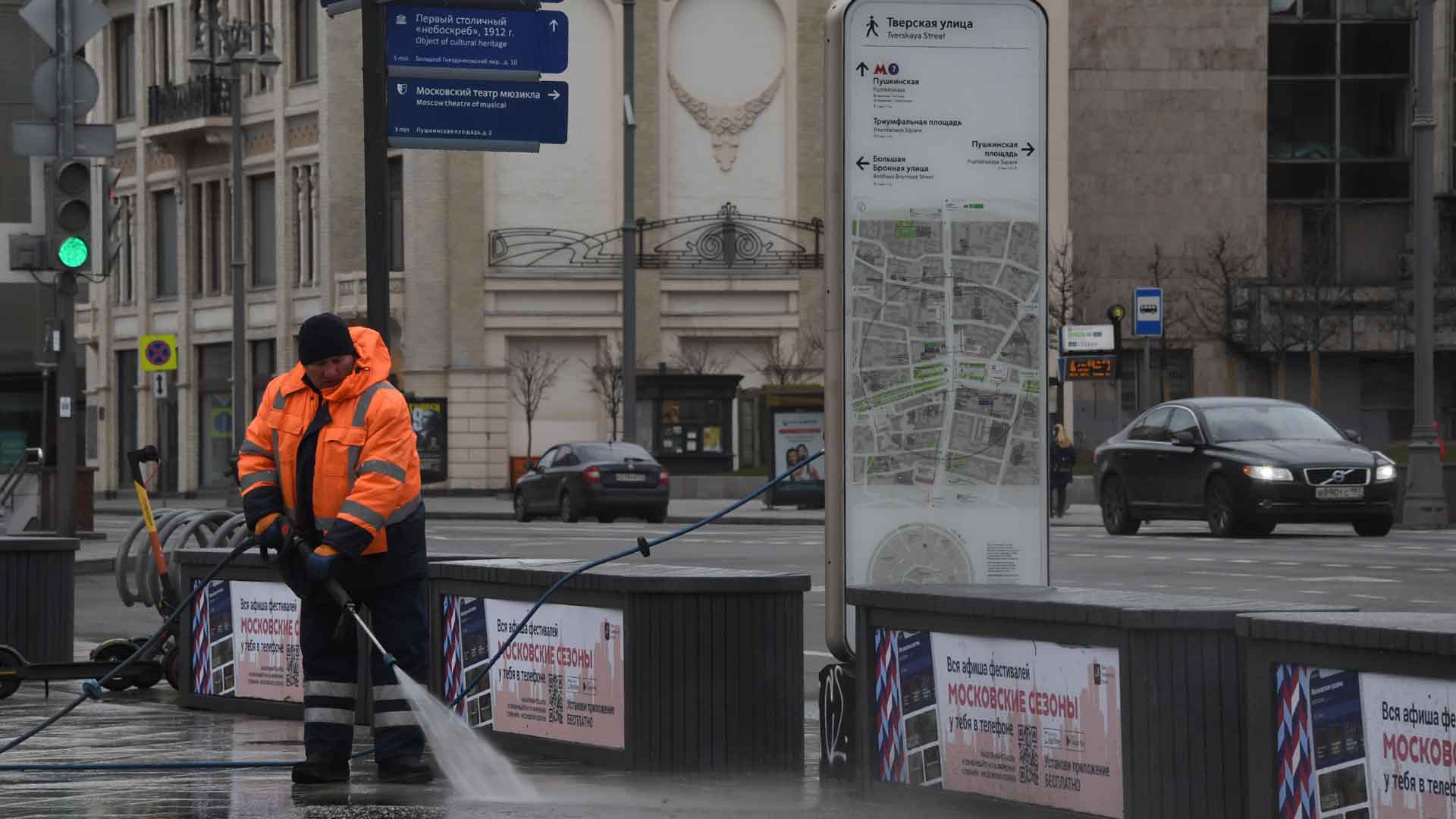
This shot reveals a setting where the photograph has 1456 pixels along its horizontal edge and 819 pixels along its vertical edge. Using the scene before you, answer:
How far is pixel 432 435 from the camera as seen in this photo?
54.8 meters

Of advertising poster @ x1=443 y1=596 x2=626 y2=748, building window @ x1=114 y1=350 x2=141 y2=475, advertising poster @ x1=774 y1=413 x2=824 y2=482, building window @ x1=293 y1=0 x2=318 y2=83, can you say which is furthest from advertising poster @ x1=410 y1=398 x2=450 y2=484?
advertising poster @ x1=443 y1=596 x2=626 y2=748

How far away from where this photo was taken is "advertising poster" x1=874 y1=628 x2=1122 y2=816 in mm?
7195

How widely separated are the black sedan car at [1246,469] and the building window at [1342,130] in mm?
40557

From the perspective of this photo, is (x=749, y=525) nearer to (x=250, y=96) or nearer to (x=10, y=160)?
(x=10, y=160)

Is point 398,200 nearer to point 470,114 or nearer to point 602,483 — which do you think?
point 602,483

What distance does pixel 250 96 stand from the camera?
60.5 meters

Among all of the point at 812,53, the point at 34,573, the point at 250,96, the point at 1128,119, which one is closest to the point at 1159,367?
the point at 1128,119

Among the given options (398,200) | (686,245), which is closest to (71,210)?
(686,245)

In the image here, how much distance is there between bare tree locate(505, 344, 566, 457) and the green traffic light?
117 ft

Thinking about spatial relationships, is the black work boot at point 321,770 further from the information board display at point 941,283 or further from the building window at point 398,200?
the building window at point 398,200

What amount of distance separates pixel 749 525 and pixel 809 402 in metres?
6.26

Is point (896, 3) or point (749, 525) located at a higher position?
point (896, 3)

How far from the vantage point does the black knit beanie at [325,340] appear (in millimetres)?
8727

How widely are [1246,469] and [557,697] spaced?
17.9 metres
